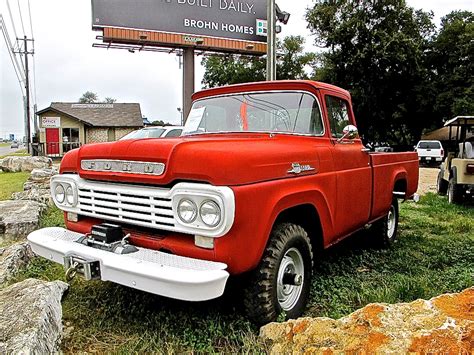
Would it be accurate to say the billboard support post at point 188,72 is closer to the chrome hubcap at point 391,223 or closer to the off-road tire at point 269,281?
the chrome hubcap at point 391,223

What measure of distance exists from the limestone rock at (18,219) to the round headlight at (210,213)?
390 cm

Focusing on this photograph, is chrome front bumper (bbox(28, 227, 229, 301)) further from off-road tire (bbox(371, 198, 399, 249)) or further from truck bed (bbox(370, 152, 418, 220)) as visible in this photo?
off-road tire (bbox(371, 198, 399, 249))

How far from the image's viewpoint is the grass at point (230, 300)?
3023 millimetres

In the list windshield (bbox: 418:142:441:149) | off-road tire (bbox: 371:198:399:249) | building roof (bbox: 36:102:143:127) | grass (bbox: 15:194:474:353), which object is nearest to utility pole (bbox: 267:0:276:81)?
off-road tire (bbox: 371:198:399:249)

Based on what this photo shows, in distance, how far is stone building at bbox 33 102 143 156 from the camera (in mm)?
30469

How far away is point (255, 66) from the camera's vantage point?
32969 mm

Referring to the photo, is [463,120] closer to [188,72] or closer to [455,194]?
[455,194]

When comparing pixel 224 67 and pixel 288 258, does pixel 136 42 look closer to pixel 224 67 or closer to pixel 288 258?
pixel 224 67

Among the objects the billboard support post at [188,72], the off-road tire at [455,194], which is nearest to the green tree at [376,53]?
the billboard support post at [188,72]

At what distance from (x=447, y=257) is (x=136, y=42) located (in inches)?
736

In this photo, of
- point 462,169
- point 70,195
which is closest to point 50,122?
point 462,169

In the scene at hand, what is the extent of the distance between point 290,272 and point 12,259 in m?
2.70

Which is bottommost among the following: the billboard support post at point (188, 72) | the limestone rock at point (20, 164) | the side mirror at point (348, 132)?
the limestone rock at point (20, 164)

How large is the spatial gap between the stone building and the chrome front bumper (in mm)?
28328
